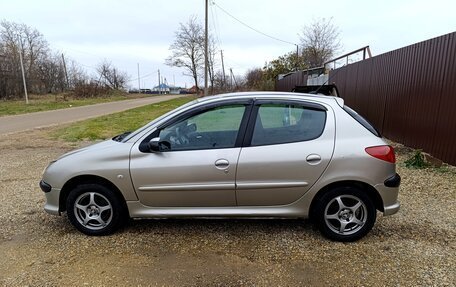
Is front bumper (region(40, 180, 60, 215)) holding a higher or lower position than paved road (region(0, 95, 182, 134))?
higher

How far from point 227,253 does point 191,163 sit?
959 millimetres

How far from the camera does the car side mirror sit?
3.74 meters

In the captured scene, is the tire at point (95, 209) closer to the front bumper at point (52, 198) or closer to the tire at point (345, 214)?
the front bumper at point (52, 198)

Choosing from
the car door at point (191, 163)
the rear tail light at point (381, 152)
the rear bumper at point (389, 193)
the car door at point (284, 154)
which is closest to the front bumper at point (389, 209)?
the rear bumper at point (389, 193)

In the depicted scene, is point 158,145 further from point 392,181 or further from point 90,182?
point 392,181

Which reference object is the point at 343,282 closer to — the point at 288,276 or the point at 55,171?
the point at 288,276

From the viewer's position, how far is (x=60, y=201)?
13.1 ft

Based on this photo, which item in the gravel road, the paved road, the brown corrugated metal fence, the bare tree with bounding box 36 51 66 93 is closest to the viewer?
the gravel road

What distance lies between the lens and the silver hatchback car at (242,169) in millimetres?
3670

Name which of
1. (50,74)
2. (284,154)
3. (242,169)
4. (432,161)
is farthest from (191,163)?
(50,74)

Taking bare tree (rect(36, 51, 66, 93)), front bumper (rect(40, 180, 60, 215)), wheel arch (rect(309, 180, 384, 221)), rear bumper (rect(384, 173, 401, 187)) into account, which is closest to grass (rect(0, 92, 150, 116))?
bare tree (rect(36, 51, 66, 93))

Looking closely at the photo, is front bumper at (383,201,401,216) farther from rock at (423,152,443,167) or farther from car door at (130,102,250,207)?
rock at (423,152,443,167)

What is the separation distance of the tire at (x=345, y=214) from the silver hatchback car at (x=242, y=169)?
1cm

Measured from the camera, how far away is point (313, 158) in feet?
11.9
